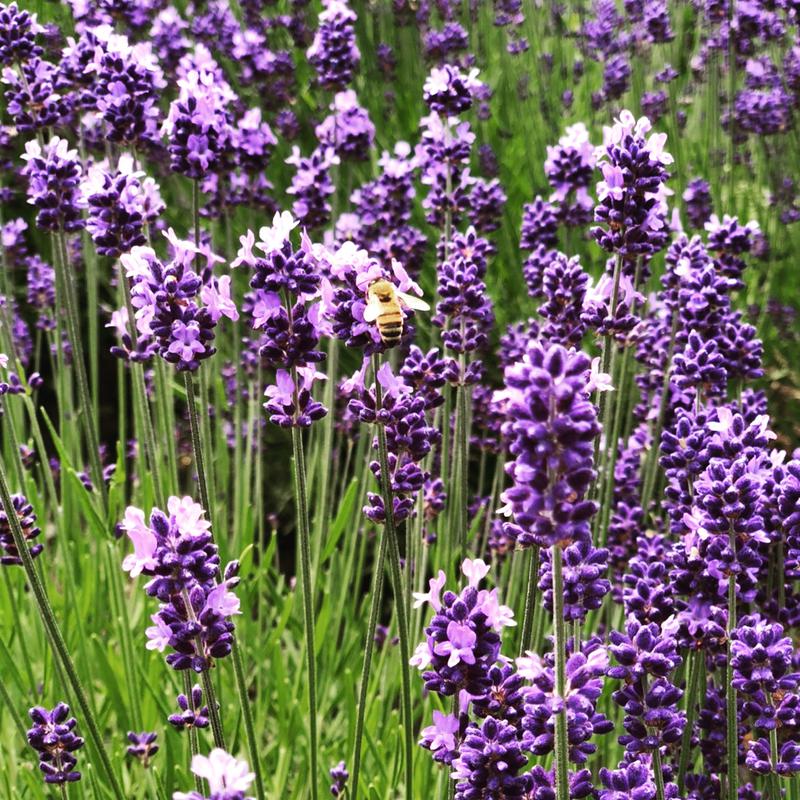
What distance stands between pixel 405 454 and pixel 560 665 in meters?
0.81

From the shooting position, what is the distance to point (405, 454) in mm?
2232

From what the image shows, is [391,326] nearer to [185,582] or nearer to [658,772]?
[185,582]

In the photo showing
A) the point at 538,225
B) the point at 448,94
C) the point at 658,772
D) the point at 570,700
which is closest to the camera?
the point at 570,700

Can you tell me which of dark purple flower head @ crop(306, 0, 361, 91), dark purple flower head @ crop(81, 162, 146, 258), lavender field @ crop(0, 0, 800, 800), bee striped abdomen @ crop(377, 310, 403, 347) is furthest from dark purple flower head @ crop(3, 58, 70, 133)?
bee striped abdomen @ crop(377, 310, 403, 347)

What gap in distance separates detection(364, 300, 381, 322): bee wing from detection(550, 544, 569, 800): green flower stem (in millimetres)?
710

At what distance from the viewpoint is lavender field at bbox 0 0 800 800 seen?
1.78m

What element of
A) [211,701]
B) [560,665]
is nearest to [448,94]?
[211,701]

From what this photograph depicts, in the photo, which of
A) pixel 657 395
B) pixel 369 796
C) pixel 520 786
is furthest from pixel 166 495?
pixel 520 786

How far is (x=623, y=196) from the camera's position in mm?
2463

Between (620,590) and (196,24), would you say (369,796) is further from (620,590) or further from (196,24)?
(196,24)

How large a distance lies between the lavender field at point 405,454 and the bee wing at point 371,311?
1 centimetres

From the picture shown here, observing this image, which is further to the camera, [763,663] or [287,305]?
[287,305]

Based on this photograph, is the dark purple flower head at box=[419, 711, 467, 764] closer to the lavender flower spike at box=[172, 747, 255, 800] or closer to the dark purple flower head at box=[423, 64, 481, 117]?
the lavender flower spike at box=[172, 747, 255, 800]

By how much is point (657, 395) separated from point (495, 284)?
2301mm
